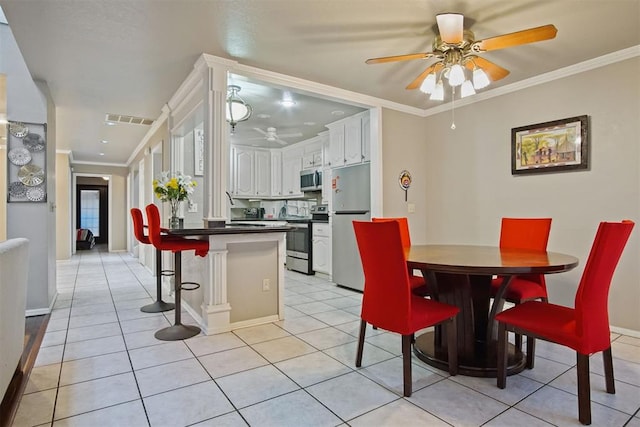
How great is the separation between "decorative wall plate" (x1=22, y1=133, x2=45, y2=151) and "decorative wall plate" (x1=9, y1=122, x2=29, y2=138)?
0.14 feet

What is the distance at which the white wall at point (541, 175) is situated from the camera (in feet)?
9.59

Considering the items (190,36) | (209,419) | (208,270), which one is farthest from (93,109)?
(209,419)

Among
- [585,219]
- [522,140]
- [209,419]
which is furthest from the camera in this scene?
[522,140]

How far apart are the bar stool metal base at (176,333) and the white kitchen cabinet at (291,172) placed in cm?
396

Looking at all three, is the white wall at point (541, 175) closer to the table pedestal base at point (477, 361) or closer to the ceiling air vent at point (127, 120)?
the table pedestal base at point (477, 361)

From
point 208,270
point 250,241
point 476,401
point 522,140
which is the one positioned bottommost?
point 476,401

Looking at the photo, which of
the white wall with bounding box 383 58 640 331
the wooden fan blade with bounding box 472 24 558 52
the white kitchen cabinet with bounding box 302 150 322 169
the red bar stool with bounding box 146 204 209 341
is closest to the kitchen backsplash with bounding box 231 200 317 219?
the white kitchen cabinet with bounding box 302 150 322 169

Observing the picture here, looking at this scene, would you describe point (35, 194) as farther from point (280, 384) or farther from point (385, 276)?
point (385, 276)

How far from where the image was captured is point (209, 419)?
172 cm

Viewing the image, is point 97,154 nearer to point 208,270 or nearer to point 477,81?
point 208,270

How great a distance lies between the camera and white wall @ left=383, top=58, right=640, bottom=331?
2.92 meters

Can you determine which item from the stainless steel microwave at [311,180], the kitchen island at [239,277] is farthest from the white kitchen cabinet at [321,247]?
the kitchen island at [239,277]

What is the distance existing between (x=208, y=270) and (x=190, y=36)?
181 centimetres

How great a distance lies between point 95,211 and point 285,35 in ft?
40.5
